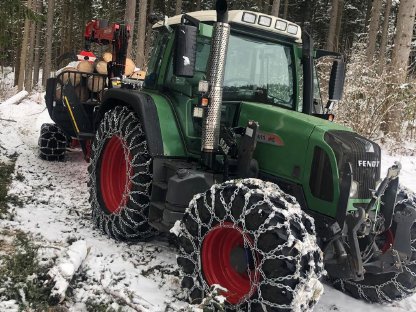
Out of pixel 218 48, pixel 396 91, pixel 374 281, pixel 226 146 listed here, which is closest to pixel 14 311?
pixel 226 146

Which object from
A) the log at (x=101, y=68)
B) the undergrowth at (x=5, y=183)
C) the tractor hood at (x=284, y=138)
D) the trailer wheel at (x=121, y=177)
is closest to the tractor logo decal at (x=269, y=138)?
the tractor hood at (x=284, y=138)

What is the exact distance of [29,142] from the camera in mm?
9508

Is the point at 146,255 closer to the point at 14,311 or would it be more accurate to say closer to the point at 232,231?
the point at 232,231

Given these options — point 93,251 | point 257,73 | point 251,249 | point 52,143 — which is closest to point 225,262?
point 251,249

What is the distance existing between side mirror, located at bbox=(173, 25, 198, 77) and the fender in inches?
35.9

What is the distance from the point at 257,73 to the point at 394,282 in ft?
7.70

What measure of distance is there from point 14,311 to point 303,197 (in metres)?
2.35

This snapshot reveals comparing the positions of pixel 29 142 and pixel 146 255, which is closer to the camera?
pixel 146 255

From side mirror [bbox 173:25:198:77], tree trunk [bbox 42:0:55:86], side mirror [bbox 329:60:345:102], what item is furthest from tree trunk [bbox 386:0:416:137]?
tree trunk [bbox 42:0:55:86]

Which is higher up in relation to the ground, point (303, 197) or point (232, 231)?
point (303, 197)

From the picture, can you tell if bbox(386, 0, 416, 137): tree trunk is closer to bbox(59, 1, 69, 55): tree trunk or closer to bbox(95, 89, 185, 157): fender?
bbox(95, 89, 185, 157): fender

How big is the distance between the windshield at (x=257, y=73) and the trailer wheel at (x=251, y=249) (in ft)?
4.31

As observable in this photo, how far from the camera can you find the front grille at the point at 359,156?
3639 millimetres

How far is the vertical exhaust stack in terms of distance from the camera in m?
3.93
